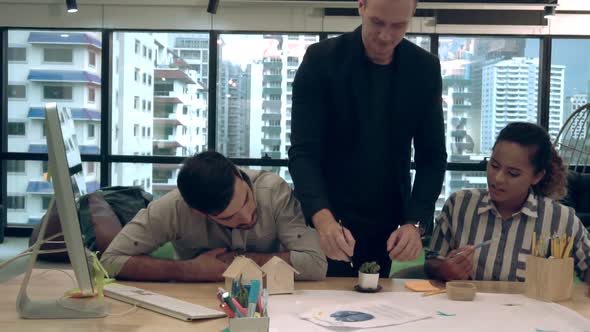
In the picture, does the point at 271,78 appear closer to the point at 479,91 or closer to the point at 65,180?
the point at 479,91

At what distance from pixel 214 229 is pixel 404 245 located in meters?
0.59

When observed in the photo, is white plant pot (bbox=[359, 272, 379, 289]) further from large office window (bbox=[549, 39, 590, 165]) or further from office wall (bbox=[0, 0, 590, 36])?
large office window (bbox=[549, 39, 590, 165])

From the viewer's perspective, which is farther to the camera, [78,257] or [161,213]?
[161,213]

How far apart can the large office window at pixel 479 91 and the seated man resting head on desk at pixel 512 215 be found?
180 inches

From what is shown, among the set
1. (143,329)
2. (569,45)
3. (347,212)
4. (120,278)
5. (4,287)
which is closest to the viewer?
(143,329)

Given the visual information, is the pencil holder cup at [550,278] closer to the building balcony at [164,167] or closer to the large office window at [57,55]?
the building balcony at [164,167]

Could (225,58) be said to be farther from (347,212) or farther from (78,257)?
(78,257)

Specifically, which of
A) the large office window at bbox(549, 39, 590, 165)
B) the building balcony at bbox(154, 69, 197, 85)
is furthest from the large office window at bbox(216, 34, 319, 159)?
the large office window at bbox(549, 39, 590, 165)

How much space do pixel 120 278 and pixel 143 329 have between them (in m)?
0.50

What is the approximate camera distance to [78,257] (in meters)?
1.24

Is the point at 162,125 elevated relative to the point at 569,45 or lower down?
lower down

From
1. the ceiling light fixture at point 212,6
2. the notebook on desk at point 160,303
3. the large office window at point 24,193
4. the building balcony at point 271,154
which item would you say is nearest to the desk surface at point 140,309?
the notebook on desk at point 160,303

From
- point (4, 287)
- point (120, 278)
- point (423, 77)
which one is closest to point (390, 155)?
point (423, 77)

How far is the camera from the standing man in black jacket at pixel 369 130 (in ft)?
5.66
